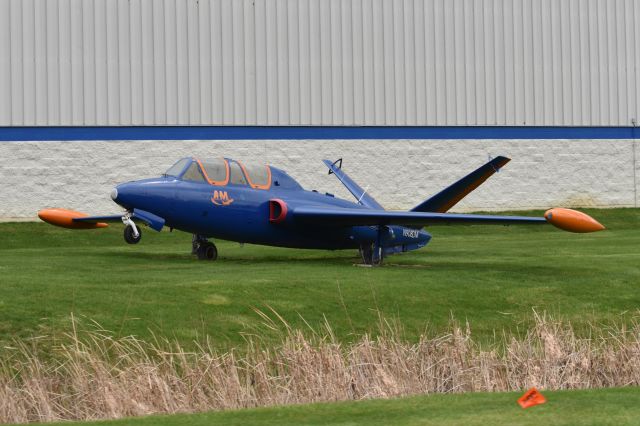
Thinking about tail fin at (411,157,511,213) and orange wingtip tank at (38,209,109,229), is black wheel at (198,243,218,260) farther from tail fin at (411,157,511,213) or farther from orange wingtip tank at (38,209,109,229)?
tail fin at (411,157,511,213)

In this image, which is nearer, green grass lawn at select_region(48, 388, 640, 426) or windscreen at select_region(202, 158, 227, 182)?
green grass lawn at select_region(48, 388, 640, 426)

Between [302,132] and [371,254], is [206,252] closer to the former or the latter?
[371,254]

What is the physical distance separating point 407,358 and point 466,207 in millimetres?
27953

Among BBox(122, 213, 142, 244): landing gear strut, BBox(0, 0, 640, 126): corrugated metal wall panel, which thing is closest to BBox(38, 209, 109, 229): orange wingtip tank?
BBox(122, 213, 142, 244): landing gear strut

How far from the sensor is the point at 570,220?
71.2 ft

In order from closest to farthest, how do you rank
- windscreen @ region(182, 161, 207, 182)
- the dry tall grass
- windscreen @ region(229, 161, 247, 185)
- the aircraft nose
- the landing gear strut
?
the dry tall grass, the landing gear strut, the aircraft nose, windscreen @ region(182, 161, 207, 182), windscreen @ region(229, 161, 247, 185)

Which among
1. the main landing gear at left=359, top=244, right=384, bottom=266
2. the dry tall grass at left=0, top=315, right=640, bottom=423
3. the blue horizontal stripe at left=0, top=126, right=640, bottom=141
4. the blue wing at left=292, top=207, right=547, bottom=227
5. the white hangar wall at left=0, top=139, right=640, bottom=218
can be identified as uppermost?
the blue horizontal stripe at left=0, top=126, right=640, bottom=141

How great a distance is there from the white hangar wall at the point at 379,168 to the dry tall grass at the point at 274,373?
21584mm

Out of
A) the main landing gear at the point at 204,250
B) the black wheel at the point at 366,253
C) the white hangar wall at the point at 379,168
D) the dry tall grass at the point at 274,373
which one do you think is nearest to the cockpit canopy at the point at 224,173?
the main landing gear at the point at 204,250

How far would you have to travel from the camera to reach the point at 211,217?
24969mm

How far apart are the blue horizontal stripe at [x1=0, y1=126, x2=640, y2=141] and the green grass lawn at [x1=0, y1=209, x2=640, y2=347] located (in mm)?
9268

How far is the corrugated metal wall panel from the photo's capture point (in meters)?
37.6

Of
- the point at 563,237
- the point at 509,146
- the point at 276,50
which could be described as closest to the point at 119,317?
the point at 563,237

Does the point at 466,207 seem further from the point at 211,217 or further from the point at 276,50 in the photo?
the point at 211,217
